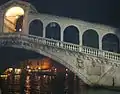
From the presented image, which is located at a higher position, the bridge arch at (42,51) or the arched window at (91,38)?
the arched window at (91,38)

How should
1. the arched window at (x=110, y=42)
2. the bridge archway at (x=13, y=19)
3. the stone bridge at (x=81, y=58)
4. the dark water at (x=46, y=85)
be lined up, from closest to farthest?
the dark water at (x=46, y=85) < the stone bridge at (x=81, y=58) < the arched window at (x=110, y=42) < the bridge archway at (x=13, y=19)

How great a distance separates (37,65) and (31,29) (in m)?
0.52

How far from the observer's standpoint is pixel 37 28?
16.3ft

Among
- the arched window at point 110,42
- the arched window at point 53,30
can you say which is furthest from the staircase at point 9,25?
the arched window at point 110,42

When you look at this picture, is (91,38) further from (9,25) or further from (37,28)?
(9,25)

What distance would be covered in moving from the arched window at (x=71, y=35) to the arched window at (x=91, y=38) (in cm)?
10

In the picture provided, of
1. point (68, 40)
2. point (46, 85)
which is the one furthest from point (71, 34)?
point (46, 85)

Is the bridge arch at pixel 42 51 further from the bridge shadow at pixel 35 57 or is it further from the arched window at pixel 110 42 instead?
the arched window at pixel 110 42

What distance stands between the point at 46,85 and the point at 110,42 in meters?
1.18

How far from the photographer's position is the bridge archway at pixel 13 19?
4.96 metres

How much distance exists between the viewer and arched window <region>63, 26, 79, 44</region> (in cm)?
478

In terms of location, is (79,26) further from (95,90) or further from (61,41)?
(95,90)

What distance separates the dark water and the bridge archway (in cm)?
73

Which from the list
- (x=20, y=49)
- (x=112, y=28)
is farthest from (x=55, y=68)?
(x=112, y=28)
